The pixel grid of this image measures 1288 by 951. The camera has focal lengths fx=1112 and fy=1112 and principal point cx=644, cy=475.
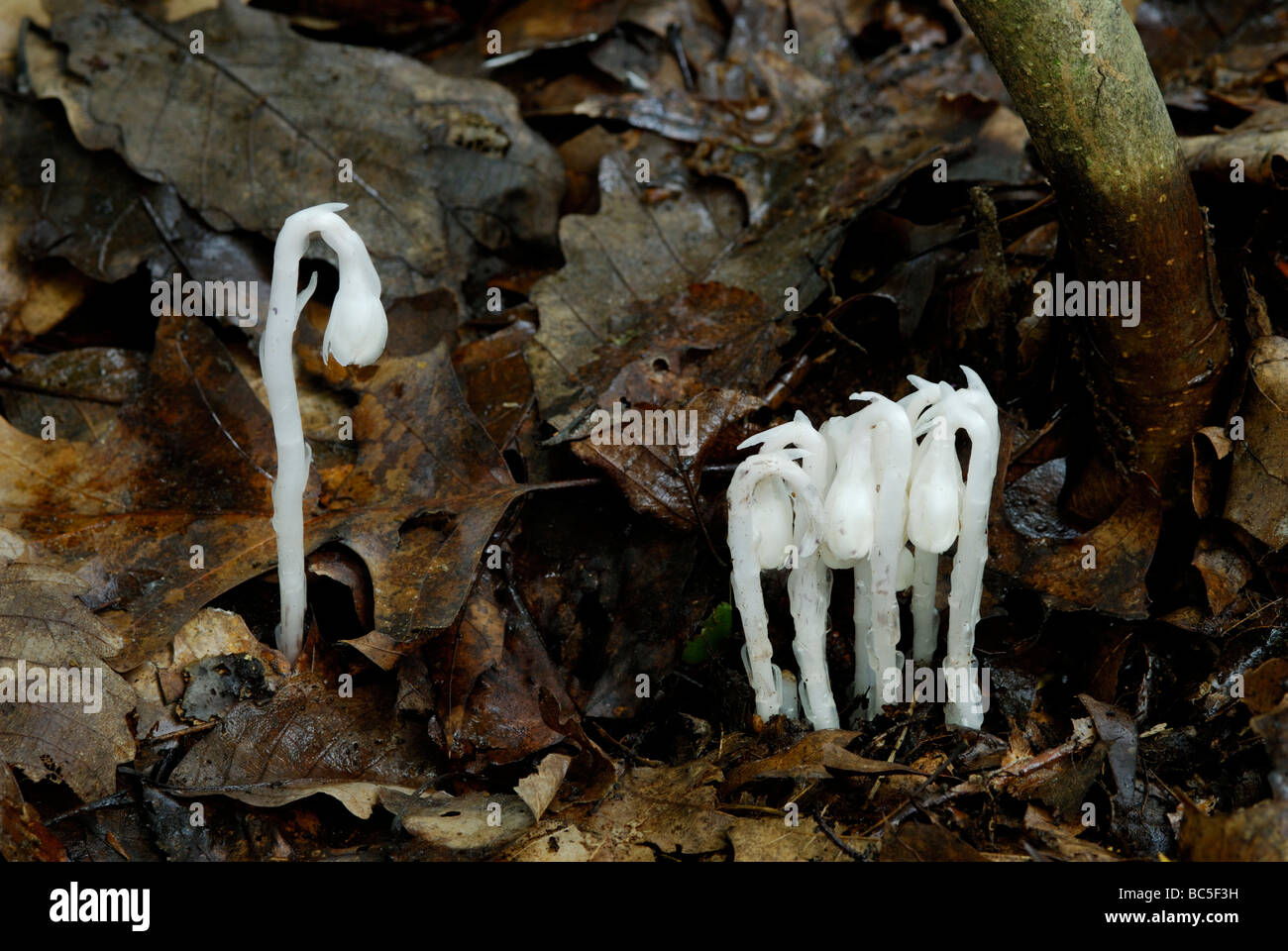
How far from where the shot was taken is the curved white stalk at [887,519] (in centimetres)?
255

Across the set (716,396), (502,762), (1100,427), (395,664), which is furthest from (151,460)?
(1100,427)

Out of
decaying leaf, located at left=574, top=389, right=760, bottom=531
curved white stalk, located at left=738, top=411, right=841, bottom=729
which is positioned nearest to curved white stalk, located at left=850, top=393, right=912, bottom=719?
curved white stalk, located at left=738, top=411, right=841, bottom=729

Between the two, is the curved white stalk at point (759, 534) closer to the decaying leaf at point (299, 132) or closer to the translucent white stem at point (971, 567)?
the translucent white stem at point (971, 567)

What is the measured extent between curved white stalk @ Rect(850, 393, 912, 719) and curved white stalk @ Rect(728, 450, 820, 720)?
6.3 inches

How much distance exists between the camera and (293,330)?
2703 mm

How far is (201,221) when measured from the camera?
4223 mm

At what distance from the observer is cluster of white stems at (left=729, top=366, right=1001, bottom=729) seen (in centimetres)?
256

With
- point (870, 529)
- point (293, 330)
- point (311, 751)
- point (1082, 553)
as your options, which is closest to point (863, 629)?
point (870, 529)

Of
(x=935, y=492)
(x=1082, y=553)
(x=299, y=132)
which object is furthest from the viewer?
(x=299, y=132)

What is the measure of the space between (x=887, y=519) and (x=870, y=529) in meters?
0.09

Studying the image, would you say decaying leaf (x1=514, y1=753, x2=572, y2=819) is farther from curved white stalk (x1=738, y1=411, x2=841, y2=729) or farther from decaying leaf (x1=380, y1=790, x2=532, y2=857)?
curved white stalk (x1=738, y1=411, x2=841, y2=729)

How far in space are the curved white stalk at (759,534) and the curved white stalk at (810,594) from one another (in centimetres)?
5

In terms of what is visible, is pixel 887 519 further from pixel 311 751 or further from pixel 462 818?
pixel 311 751

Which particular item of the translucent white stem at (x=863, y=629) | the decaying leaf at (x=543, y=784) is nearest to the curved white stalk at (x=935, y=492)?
the translucent white stem at (x=863, y=629)
